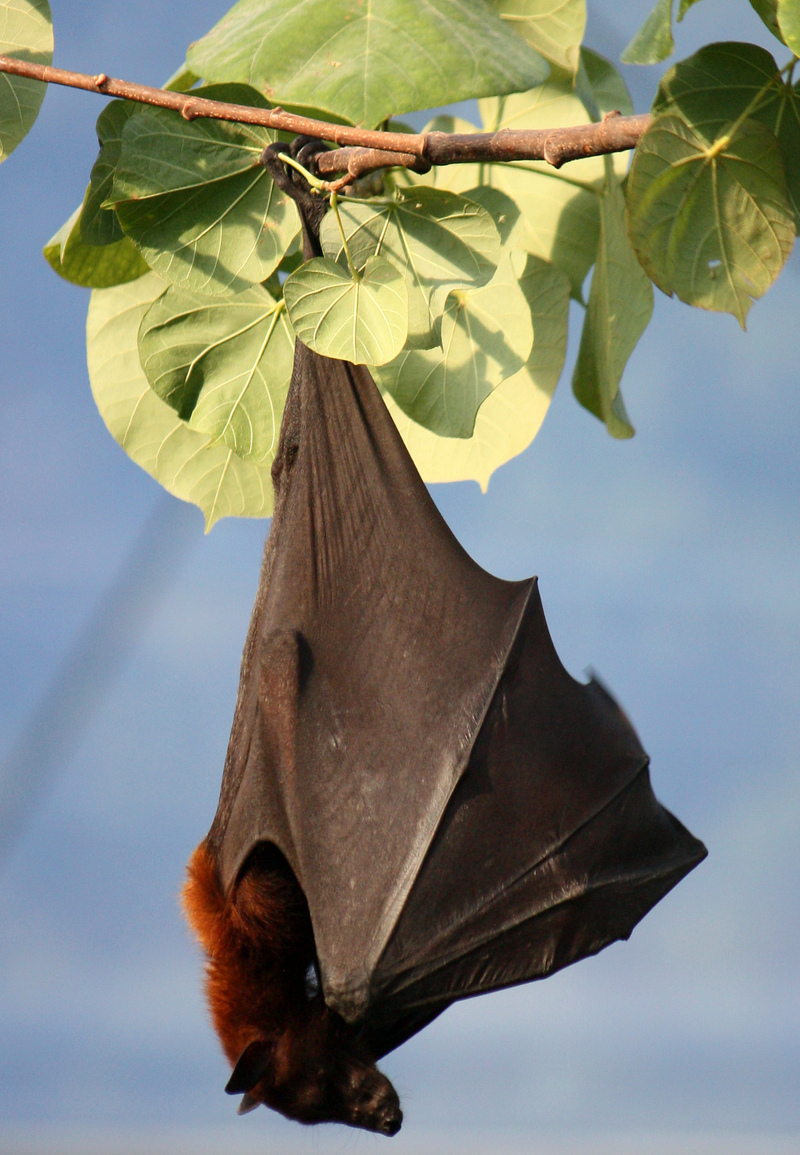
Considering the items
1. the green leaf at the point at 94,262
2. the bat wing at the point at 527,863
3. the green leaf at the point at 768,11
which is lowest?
the bat wing at the point at 527,863

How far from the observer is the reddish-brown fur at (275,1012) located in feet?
4.87

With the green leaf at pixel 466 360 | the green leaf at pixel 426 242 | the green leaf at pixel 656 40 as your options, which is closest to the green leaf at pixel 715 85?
the green leaf at pixel 656 40

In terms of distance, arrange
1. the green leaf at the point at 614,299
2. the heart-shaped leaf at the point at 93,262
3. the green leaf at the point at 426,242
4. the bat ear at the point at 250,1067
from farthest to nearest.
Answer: the bat ear at the point at 250,1067 < the heart-shaped leaf at the point at 93,262 < the green leaf at the point at 614,299 < the green leaf at the point at 426,242

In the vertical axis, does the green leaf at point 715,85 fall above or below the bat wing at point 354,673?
above

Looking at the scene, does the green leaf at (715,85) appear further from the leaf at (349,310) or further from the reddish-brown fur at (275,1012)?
the reddish-brown fur at (275,1012)

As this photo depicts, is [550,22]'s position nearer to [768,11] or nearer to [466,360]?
[466,360]

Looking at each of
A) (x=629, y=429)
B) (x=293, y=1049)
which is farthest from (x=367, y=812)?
(x=629, y=429)

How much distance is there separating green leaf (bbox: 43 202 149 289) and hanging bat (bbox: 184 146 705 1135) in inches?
11.4

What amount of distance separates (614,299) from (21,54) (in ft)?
2.53

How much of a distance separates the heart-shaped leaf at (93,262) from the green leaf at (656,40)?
0.71m

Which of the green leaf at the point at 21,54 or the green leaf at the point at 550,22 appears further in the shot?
the green leaf at the point at 550,22

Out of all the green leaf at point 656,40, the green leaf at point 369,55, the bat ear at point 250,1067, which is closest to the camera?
the green leaf at point 369,55

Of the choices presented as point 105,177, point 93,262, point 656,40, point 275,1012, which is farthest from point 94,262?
point 275,1012

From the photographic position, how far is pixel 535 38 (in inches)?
54.5
